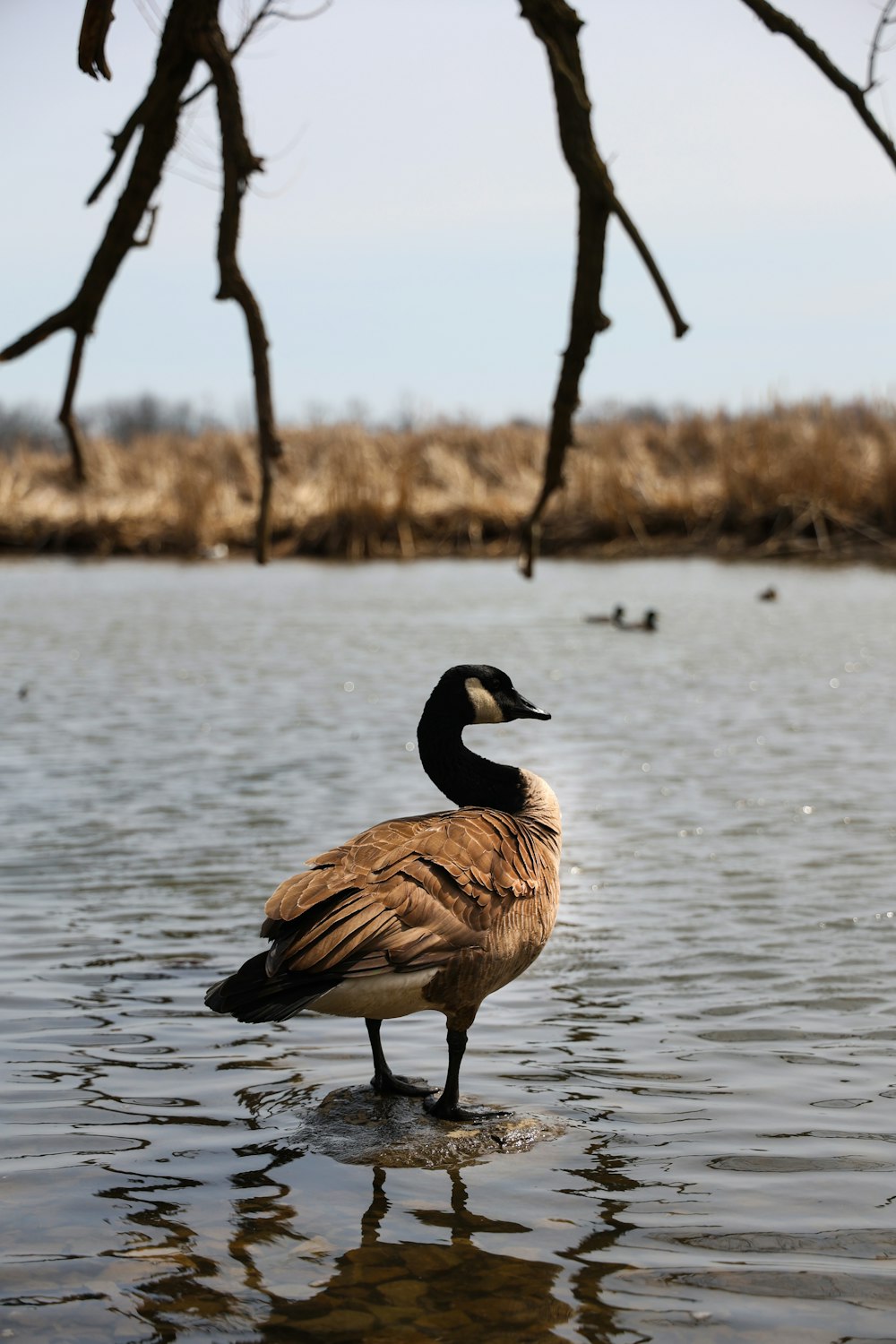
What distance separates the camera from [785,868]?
7.82 m

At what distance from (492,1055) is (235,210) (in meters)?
2.96

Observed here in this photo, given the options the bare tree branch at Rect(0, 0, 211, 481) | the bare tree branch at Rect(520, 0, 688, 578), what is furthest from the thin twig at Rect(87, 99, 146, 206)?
the bare tree branch at Rect(520, 0, 688, 578)

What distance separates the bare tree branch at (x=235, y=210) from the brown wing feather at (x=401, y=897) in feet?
3.45

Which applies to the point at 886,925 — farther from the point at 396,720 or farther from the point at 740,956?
the point at 396,720

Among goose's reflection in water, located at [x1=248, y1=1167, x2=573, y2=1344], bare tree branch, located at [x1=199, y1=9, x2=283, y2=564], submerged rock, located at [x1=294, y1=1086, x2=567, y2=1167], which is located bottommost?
goose's reflection in water, located at [x1=248, y1=1167, x2=573, y2=1344]

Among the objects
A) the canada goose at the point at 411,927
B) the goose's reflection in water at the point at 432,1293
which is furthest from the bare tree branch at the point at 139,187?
the goose's reflection in water at the point at 432,1293

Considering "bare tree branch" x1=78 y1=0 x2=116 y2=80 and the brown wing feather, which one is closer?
"bare tree branch" x1=78 y1=0 x2=116 y2=80

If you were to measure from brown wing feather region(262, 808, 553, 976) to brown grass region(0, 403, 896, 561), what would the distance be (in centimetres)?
2337

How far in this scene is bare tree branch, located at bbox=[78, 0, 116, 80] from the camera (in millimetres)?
3988

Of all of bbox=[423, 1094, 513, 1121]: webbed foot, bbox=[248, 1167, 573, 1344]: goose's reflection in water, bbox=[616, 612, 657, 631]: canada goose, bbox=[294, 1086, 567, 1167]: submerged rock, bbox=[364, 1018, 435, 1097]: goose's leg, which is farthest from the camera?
bbox=[616, 612, 657, 631]: canada goose

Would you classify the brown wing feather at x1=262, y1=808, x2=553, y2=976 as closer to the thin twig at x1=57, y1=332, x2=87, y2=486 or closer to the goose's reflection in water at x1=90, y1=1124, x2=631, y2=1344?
the goose's reflection in water at x1=90, y1=1124, x2=631, y2=1344

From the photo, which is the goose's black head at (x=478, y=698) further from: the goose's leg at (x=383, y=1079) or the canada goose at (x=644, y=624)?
the canada goose at (x=644, y=624)

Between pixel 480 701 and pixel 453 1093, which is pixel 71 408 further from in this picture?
pixel 453 1093

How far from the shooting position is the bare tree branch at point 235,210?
191 inches
